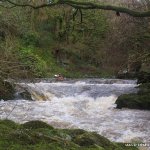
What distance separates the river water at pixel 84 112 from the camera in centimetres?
1116

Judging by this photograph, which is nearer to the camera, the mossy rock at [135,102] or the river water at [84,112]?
the river water at [84,112]

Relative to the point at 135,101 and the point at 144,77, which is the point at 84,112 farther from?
the point at 144,77

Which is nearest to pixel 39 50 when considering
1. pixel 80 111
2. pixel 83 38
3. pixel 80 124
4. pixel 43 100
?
pixel 83 38

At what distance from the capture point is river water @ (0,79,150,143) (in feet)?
36.6

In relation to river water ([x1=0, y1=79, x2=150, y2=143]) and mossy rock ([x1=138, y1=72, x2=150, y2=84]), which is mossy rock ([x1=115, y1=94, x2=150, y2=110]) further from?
mossy rock ([x1=138, y1=72, x2=150, y2=84])

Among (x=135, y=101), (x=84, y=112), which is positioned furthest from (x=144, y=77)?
(x=84, y=112)

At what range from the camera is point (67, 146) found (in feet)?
14.9

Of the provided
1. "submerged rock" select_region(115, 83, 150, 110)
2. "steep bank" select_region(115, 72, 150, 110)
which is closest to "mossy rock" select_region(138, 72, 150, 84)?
"steep bank" select_region(115, 72, 150, 110)

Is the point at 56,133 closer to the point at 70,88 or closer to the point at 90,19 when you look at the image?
the point at 70,88

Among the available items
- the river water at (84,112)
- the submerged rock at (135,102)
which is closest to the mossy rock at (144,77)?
the river water at (84,112)

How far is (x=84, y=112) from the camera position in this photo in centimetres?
1420

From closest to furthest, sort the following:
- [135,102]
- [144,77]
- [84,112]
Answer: [84,112], [135,102], [144,77]

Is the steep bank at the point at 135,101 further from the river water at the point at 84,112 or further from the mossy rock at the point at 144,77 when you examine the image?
the mossy rock at the point at 144,77

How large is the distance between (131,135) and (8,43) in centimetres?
456
